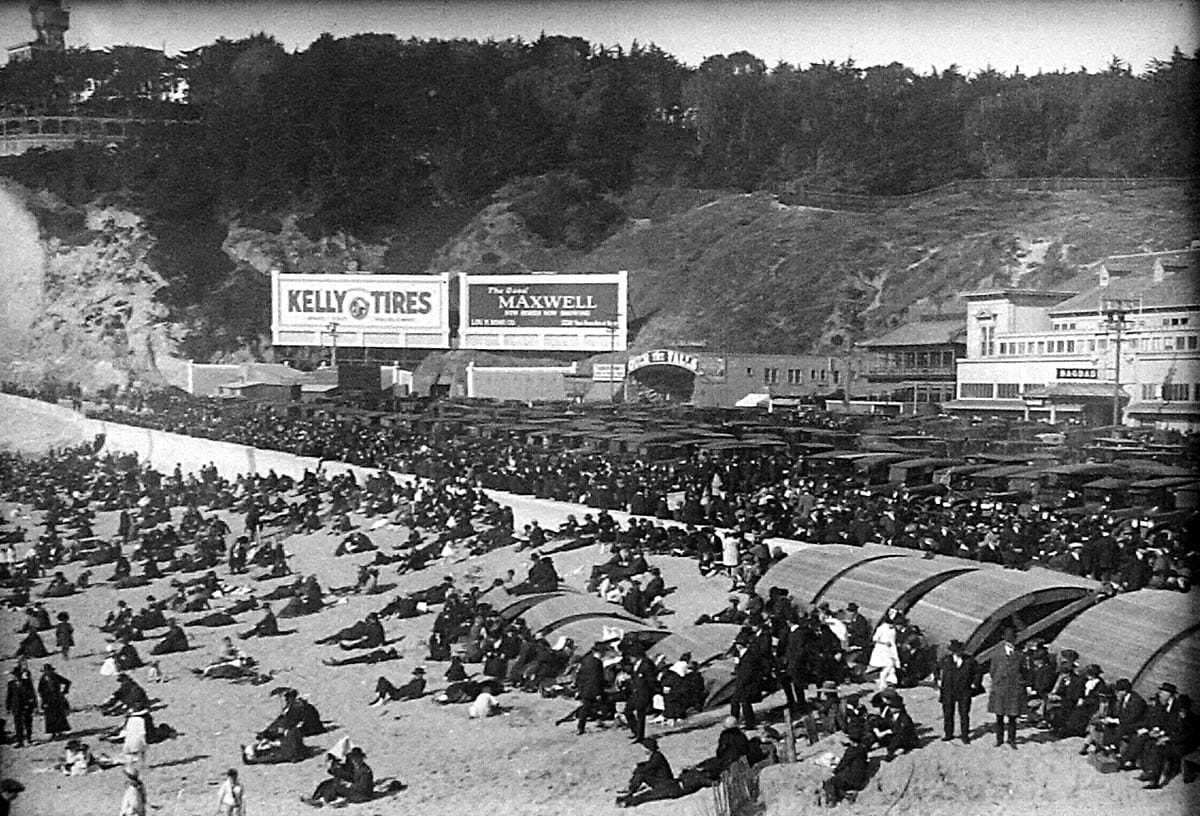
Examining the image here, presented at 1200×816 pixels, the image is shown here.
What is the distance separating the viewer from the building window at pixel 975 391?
25.2ft

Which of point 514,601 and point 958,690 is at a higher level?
point 514,601

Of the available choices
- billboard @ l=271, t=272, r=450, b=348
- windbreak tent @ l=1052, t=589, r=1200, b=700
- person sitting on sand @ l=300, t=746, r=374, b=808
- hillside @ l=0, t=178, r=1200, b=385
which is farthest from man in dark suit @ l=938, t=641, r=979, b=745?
billboard @ l=271, t=272, r=450, b=348

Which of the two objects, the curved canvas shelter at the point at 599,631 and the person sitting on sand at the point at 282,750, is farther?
the curved canvas shelter at the point at 599,631

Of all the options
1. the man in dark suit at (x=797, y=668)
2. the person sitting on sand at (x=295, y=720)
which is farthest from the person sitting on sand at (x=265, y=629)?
the man in dark suit at (x=797, y=668)

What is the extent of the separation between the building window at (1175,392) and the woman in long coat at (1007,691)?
7.49 feet

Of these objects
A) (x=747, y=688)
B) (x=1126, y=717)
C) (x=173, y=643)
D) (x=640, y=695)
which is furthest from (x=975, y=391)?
(x=173, y=643)

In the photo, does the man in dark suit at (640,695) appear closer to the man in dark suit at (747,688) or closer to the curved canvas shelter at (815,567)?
the man in dark suit at (747,688)

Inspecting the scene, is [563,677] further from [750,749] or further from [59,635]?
[59,635]

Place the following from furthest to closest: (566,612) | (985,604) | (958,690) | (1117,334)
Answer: (1117,334) < (566,612) < (985,604) < (958,690)

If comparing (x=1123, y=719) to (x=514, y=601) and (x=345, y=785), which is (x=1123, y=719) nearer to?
(x=514, y=601)

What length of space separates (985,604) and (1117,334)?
2.24 metres

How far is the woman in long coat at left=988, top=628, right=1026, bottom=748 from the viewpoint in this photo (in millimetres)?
5723

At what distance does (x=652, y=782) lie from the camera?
6012 mm

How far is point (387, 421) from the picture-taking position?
810cm
